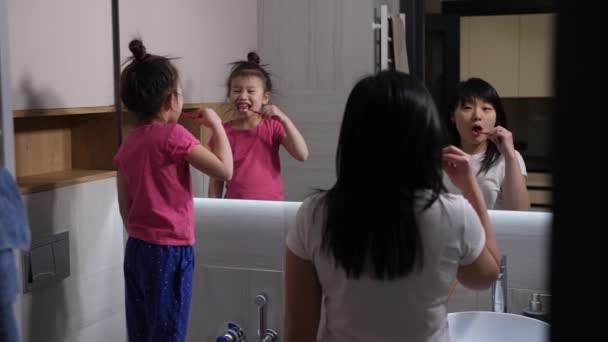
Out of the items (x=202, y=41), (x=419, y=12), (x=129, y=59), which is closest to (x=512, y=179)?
(x=419, y=12)

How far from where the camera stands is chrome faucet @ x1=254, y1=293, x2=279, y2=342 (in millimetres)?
1743

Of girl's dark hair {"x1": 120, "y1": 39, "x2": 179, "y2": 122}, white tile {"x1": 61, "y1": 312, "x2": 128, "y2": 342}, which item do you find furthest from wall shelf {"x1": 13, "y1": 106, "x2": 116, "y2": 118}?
white tile {"x1": 61, "y1": 312, "x2": 128, "y2": 342}

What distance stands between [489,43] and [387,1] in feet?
0.95

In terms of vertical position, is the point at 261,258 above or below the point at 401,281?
below

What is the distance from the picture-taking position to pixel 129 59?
6.08ft

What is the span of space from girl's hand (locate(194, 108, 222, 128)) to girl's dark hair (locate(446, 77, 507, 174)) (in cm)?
56

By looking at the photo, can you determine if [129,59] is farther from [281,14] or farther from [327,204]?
[327,204]

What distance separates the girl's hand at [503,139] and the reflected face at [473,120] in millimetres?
13

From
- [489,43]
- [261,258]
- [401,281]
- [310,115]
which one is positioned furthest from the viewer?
[261,258]

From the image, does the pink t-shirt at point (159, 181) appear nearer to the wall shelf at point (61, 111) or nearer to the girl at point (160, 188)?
the girl at point (160, 188)

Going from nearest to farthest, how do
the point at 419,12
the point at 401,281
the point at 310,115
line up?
the point at 401,281
the point at 419,12
the point at 310,115

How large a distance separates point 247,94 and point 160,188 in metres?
0.31

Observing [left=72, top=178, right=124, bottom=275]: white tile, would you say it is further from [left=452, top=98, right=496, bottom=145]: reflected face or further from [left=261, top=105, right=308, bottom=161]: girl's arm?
[left=452, top=98, right=496, bottom=145]: reflected face

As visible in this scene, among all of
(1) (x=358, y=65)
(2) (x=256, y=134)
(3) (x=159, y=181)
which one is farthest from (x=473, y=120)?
(3) (x=159, y=181)
